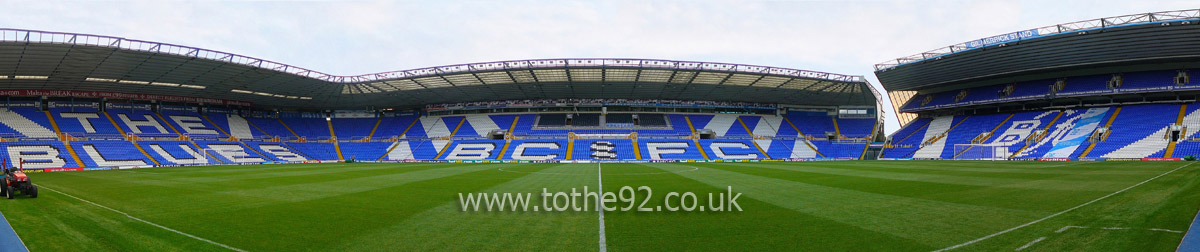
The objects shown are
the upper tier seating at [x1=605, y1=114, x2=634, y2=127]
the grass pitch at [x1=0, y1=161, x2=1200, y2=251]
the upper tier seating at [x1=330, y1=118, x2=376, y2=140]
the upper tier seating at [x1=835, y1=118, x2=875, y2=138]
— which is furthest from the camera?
the upper tier seating at [x1=330, y1=118, x2=376, y2=140]

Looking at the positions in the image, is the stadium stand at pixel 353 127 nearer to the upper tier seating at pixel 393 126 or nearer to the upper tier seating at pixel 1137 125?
the upper tier seating at pixel 393 126

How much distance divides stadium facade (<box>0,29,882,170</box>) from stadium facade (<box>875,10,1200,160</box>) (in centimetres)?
715

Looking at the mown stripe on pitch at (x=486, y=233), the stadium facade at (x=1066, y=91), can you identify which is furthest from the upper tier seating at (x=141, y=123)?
the stadium facade at (x=1066, y=91)

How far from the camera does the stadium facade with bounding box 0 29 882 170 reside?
35938 millimetres

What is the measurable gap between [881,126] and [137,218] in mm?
62570

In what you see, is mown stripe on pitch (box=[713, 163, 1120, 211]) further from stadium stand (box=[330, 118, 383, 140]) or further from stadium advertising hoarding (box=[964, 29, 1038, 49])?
stadium stand (box=[330, 118, 383, 140])

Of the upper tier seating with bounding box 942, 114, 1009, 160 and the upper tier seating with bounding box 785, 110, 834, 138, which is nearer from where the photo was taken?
the upper tier seating with bounding box 942, 114, 1009, 160

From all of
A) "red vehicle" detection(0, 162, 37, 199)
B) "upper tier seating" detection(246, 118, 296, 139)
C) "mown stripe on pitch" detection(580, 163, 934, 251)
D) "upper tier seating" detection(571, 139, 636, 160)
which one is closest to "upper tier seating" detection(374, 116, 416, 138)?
"upper tier seating" detection(246, 118, 296, 139)

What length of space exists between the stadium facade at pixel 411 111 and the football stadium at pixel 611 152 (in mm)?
317

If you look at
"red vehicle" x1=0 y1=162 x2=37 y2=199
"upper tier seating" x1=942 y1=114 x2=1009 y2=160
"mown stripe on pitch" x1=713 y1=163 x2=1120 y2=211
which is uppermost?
"upper tier seating" x1=942 y1=114 x2=1009 y2=160

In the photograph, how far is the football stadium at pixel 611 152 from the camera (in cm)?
674

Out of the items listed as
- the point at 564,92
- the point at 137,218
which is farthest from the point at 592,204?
the point at 564,92

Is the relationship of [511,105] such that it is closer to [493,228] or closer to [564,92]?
[564,92]

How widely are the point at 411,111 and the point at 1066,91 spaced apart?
63.2m
